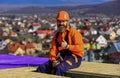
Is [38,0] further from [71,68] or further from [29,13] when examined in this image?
[71,68]

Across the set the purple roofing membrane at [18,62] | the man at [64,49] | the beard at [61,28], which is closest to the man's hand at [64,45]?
the man at [64,49]

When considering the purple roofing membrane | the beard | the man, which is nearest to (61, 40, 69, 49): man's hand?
the man

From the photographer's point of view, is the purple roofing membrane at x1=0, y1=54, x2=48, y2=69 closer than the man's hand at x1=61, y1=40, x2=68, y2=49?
No

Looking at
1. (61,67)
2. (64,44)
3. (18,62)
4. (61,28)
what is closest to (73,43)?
(64,44)

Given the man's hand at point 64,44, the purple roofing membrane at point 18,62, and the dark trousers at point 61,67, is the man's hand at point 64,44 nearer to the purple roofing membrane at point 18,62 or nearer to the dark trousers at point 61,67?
the dark trousers at point 61,67

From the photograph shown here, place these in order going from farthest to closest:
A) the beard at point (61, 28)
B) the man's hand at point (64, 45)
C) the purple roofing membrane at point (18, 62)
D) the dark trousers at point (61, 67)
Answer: the purple roofing membrane at point (18, 62) → the beard at point (61, 28) → the man's hand at point (64, 45) → the dark trousers at point (61, 67)

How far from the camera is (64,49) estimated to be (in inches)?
210

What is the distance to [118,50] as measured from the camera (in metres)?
26.6

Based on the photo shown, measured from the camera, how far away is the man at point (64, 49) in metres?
5.19

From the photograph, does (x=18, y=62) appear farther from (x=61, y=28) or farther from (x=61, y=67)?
(x=61, y=67)

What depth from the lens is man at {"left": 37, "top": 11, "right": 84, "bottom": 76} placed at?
5191 mm

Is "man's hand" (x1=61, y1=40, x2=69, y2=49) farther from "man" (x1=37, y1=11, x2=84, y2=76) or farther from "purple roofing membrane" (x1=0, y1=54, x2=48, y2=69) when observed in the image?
"purple roofing membrane" (x1=0, y1=54, x2=48, y2=69)

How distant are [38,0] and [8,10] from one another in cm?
5341

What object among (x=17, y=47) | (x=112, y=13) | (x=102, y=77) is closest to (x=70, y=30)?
(x=102, y=77)
